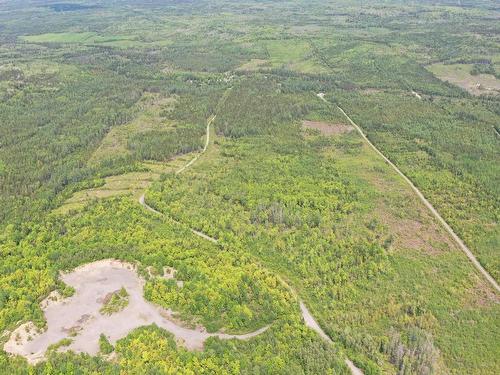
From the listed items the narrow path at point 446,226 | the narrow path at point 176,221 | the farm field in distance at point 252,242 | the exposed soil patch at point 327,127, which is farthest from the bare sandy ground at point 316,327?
the exposed soil patch at point 327,127

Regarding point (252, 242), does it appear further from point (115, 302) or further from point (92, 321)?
point (92, 321)

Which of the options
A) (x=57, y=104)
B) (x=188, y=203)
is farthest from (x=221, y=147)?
(x=57, y=104)

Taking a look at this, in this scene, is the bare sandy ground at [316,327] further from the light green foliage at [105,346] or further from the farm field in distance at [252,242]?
the light green foliage at [105,346]

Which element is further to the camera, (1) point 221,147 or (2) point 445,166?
(1) point 221,147

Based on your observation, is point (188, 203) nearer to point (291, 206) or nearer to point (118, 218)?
point (118, 218)

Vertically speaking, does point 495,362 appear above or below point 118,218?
below
